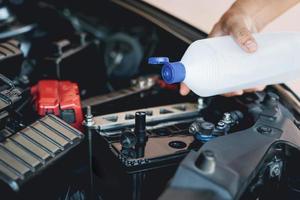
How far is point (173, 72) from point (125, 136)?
14 centimetres

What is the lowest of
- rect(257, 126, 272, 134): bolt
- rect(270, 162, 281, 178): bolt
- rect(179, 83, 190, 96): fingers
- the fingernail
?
rect(270, 162, 281, 178): bolt

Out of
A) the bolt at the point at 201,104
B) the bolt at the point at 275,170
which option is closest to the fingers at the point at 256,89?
the bolt at the point at 201,104

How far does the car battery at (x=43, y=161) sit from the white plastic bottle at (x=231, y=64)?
0.21 m

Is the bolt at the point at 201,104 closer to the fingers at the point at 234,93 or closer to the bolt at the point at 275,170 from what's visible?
the fingers at the point at 234,93

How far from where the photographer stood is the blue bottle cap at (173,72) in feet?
2.47

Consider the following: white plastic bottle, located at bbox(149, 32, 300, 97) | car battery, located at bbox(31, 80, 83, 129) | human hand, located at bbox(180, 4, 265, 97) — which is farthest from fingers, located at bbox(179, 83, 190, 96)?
car battery, located at bbox(31, 80, 83, 129)

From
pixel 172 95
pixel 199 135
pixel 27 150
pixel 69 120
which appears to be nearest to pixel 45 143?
pixel 27 150

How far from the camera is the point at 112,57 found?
1.36 m

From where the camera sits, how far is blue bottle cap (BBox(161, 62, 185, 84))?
753mm

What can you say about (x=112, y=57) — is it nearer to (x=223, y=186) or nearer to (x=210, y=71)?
(x=210, y=71)

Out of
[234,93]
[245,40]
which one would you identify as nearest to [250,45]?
[245,40]

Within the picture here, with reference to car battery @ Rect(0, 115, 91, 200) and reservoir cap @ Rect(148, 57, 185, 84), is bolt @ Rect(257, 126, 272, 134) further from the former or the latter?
car battery @ Rect(0, 115, 91, 200)

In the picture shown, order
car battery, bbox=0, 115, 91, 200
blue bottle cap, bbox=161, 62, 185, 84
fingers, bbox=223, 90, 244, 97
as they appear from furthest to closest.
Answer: fingers, bbox=223, 90, 244, 97 < blue bottle cap, bbox=161, 62, 185, 84 < car battery, bbox=0, 115, 91, 200

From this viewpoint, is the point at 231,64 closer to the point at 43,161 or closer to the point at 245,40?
the point at 245,40
